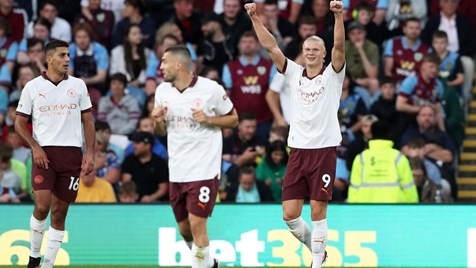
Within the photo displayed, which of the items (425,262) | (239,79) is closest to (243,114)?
(239,79)

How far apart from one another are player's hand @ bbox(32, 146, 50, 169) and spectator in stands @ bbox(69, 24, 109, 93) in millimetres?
6930

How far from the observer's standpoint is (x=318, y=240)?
14055mm

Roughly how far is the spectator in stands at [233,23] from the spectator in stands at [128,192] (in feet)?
11.5

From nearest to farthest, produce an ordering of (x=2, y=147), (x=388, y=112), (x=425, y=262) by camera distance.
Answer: (x=425, y=262)
(x=2, y=147)
(x=388, y=112)

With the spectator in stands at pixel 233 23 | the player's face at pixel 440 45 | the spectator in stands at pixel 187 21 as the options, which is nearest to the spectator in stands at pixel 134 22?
the spectator in stands at pixel 187 21

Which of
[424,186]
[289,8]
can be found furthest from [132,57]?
[424,186]

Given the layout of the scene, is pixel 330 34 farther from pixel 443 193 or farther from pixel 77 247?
pixel 77 247

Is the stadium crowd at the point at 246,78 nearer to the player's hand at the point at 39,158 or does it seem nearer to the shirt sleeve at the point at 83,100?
the shirt sleeve at the point at 83,100

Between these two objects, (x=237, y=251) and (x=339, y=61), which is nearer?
(x=339, y=61)

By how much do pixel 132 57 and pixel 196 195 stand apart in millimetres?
7827

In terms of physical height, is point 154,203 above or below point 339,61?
below

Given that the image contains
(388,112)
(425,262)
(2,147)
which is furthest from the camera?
(388,112)

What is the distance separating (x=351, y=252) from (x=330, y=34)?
16.2 feet

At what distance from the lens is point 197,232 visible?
13641mm
